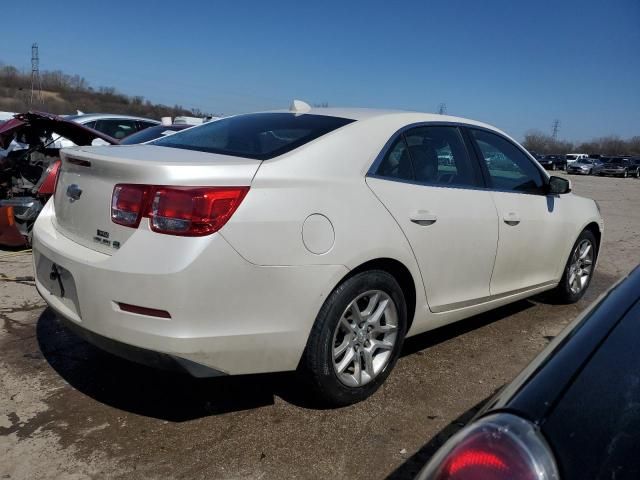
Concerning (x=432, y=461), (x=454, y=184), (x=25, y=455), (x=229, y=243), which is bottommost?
(x=25, y=455)

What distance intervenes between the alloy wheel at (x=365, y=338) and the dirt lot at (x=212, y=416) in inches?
8.0

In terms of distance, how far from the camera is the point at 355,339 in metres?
2.88

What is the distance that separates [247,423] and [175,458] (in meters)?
0.43

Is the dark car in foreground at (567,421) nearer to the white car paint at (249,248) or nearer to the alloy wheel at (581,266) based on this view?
the white car paint at (249,248)

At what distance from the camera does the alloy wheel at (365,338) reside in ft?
Answer: 9.27

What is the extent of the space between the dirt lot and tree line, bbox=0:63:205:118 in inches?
2005

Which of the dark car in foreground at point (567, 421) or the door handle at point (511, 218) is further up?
the door handle at point (511, 218)

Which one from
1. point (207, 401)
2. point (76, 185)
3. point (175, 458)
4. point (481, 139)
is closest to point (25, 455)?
point (175, 458)

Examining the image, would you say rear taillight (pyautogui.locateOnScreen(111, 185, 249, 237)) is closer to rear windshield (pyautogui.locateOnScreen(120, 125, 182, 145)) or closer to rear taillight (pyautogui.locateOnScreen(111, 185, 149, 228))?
rear taillight (pyautogui.locateOnScreen(111, 185, 149, 228))

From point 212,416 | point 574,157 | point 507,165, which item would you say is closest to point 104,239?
point 212,416

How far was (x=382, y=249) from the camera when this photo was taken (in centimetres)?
280

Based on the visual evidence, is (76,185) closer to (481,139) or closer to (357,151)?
→ (357,151)

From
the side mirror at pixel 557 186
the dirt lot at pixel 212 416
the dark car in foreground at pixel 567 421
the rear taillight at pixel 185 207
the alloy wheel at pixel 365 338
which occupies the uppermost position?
the side mirror at pixel 557 186

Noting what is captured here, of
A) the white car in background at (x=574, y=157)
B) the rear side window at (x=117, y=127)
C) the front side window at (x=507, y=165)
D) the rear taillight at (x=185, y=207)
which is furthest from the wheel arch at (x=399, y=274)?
the white car in background at (x=574, y=157)
